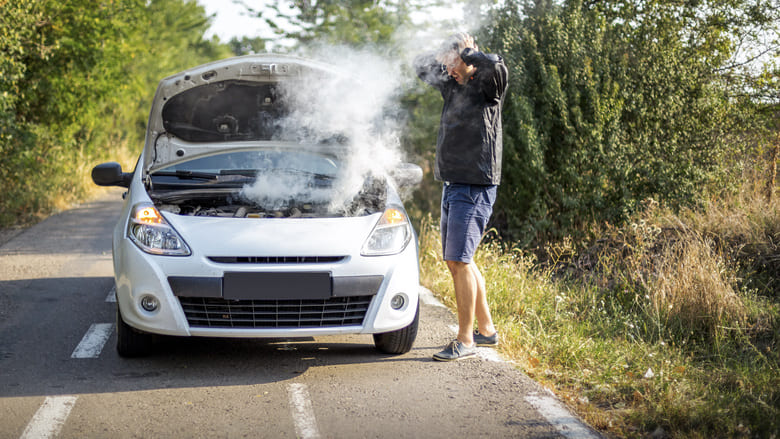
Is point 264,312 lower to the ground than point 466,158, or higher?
lower

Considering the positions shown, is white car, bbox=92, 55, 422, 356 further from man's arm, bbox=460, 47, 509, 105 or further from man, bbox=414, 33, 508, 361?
man's arm, bbox=460, 47, 509, 105

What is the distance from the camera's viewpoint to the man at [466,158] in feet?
14.5

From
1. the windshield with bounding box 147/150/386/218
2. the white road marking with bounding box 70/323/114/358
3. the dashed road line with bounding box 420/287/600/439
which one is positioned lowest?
the white road marking with bounding box 70/323/114/358

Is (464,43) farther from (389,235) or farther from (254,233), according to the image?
(254,233)

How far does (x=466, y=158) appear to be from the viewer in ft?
14.6

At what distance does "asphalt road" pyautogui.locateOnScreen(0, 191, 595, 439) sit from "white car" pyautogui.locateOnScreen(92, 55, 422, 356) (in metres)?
0.28

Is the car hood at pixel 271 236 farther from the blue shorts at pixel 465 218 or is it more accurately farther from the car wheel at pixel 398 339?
the car wheel at pixel 398 339

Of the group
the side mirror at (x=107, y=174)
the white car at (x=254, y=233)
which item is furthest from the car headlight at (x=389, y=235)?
the side mirror at (x=107, y=174)

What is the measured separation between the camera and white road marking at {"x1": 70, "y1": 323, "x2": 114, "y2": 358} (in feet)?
14.9

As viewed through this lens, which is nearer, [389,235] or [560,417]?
[560,417]

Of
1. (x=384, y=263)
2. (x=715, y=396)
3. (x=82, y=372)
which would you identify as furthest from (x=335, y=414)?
(x=715, y=396)

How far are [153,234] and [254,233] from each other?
61cm

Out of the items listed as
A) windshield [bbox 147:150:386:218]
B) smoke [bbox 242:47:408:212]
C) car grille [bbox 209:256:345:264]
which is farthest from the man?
car grille [bbox 209:256:345:264]

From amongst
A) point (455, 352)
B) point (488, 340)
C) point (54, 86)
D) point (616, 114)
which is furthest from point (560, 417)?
point (54, 86)
